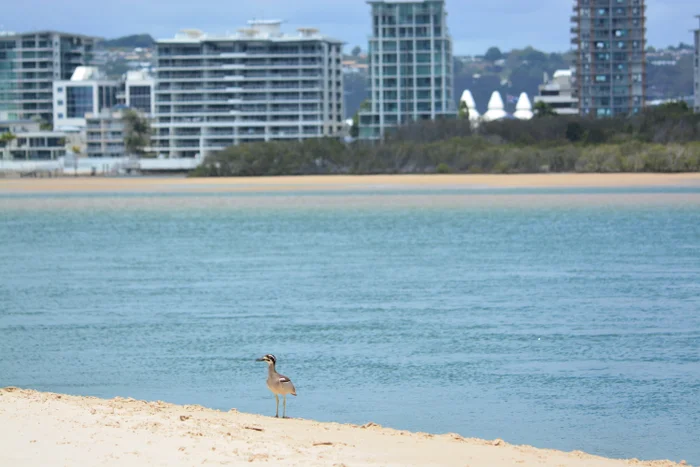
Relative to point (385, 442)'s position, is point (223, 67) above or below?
above

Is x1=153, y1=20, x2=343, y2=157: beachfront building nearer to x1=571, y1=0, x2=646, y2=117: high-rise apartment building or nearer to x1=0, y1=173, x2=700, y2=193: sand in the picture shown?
x1=0, y1=173, x2=700, y2=193: sand

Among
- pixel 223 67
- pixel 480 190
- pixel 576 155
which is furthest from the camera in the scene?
pixel 223 67

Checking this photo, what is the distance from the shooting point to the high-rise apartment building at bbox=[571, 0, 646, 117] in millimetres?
163000

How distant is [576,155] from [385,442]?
97788mm

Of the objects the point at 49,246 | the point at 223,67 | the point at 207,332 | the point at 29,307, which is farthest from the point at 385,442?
the point at 223,67

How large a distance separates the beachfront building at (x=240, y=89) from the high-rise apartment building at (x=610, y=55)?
32.9 meters

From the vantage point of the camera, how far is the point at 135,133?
536ft

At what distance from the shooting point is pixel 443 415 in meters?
17.6

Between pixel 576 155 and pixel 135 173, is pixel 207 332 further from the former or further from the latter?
pixel 135 173

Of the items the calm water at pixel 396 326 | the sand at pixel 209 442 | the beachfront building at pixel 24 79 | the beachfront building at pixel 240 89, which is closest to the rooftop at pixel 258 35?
the beachfront building at pixel 240 89

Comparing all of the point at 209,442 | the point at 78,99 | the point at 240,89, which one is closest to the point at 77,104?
the point at 78,99

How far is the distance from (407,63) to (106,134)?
135 ft

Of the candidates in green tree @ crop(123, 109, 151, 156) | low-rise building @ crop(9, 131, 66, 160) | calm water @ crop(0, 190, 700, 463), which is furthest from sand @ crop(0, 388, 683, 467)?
low-rise building @ crop(9, 131, 66, 160)

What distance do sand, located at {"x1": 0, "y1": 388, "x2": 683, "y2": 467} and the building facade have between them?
507 ft
